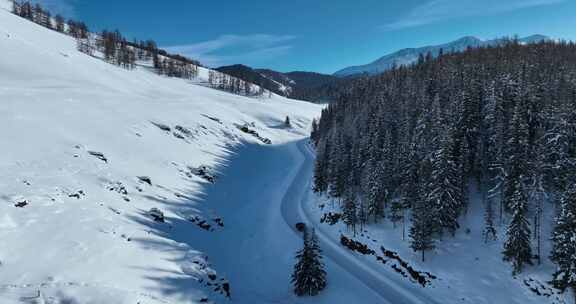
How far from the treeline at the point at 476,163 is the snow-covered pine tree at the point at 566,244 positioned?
0.10m

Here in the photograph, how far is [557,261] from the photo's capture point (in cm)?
3947

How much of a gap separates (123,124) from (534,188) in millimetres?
65489

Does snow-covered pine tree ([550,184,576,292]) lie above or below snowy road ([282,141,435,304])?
above

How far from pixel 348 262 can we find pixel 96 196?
97.8ft

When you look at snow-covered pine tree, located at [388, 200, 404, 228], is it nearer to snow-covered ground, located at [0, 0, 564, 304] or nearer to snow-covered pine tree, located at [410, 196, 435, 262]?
snow-covered ground, located at [0, 0, 564, 304]

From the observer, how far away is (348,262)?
4391 cm

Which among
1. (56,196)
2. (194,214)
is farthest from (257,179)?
(56,196)

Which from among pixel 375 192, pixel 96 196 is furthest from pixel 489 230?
pixel 96 196

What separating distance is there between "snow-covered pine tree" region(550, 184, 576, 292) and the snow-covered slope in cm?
2957

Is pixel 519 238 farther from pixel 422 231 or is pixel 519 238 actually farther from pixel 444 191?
pixel 422 231

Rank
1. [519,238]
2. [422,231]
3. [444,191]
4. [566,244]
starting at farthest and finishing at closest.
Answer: [444,191] → [422,231] → [519,238] → [566,244]

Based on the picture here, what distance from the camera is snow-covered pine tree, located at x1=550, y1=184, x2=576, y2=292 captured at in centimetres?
3538

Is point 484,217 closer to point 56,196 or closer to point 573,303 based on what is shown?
point 573,303

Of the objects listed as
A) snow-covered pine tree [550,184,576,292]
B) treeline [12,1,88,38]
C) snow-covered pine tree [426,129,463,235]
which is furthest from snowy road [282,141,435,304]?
treeline [12,1,88,38]
